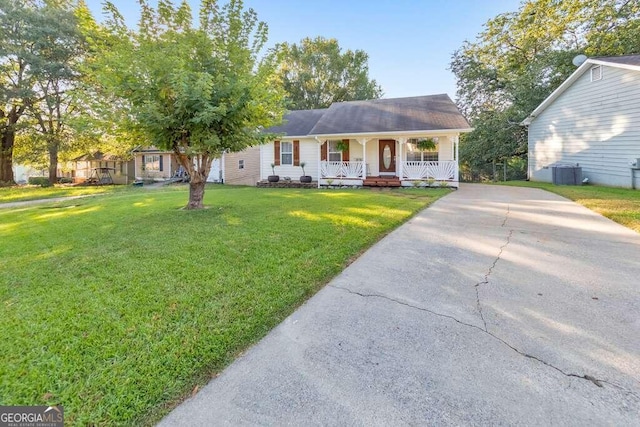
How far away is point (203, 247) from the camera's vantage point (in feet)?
15.6

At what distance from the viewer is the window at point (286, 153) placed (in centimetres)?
1737

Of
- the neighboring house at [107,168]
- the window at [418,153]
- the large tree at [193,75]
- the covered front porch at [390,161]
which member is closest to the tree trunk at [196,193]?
the large tree at [193,75]

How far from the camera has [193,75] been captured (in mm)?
6137

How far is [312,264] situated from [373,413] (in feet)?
7.93

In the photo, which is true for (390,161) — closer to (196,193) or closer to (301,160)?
(301,160)

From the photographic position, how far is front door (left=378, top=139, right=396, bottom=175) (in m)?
15.6

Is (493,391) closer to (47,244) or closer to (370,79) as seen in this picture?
(47,244)

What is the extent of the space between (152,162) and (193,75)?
22.7 m

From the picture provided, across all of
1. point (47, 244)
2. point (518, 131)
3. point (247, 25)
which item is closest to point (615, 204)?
point (247, 25)

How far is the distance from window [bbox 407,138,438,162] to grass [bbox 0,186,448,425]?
965 cm

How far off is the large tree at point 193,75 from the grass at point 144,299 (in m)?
2.03

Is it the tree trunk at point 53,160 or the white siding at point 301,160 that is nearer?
the white siding at point 301,160

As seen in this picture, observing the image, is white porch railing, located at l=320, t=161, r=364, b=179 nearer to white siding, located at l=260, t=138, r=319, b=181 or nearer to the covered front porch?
the covered front porch

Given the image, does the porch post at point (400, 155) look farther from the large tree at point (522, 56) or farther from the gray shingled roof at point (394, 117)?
the large tree at point (522, 56)
